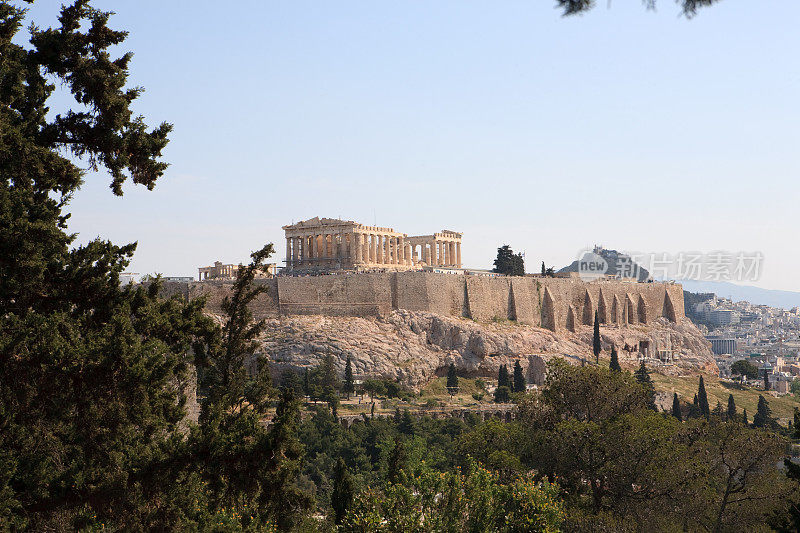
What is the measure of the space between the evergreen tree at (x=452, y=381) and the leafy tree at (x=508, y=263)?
53.2ft

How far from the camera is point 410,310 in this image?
54656 mm

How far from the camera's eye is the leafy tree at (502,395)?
49.6 m

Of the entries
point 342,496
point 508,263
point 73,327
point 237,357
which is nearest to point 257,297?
point 508,263

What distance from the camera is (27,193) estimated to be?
480 inches

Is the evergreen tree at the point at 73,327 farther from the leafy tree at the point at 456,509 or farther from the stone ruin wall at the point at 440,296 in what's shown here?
the stone ruin wall at the point at 440,296

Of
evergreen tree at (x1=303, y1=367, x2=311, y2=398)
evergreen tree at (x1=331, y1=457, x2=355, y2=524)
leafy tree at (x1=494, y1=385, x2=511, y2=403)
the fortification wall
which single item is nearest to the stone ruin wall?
the fortification wall

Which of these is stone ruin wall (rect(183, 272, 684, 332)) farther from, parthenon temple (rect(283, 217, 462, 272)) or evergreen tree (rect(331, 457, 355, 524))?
evergreen tree (rect(331, 457, 355, 524))

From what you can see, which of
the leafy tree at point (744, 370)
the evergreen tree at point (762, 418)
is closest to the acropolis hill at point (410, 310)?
the leafy tree at point (744, 370)

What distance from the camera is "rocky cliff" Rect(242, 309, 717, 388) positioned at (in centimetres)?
4947

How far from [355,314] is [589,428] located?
30494 millimetres

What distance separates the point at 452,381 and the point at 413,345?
112 inches

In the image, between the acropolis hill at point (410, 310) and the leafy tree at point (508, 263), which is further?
the leafy tree at point (508, 263)

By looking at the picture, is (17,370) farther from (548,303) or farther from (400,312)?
(548,303)

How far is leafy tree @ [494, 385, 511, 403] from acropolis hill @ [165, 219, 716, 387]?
12.9 feet
